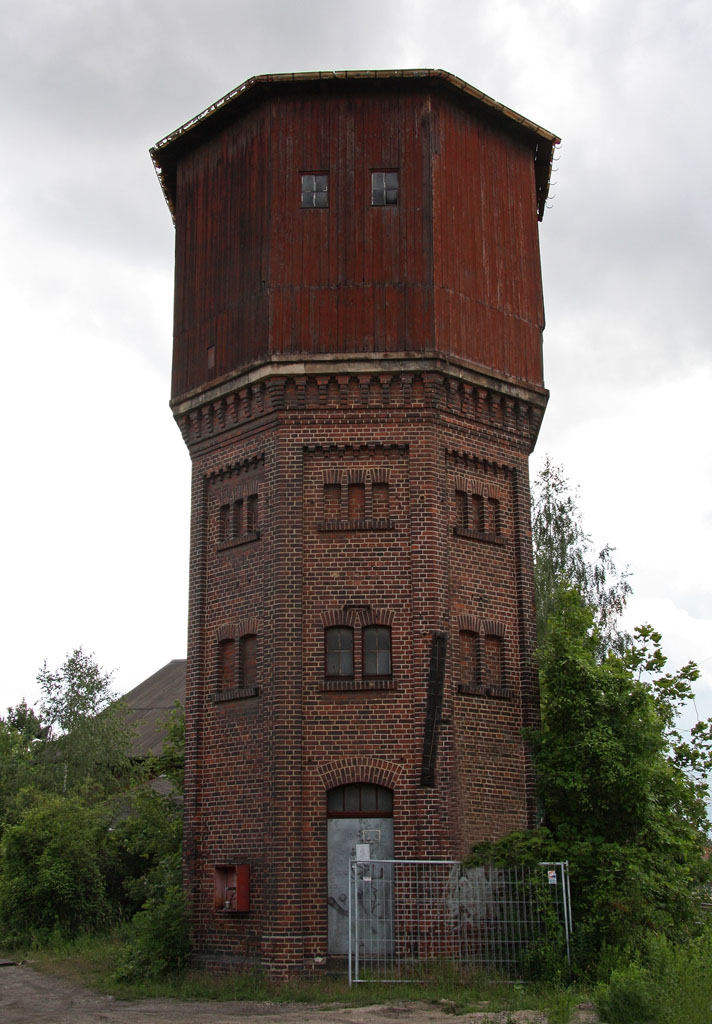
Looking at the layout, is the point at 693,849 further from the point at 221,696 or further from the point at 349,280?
the point at 349,280

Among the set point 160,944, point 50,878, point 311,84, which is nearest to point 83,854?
point 50,878

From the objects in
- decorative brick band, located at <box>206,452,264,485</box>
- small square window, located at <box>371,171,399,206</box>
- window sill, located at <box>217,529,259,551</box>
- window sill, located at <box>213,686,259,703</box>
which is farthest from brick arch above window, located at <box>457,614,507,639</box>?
small square window, located at <box>371,171,399,206</box>

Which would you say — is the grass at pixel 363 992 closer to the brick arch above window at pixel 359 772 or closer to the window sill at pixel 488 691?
the brick arch above window at pixel 359 772

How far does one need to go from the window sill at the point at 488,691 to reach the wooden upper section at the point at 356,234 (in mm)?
5763

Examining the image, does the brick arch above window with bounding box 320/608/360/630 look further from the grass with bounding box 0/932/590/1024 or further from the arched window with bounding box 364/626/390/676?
the grass with bounding box 0/932/590/1024

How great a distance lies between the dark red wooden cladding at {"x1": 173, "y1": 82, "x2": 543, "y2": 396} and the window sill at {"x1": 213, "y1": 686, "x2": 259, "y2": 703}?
578 centimetres

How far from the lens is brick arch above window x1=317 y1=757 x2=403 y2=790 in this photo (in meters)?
17.3

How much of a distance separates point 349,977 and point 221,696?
5.18m

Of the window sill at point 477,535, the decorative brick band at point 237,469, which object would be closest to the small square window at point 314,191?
the decorative brick band at point 237,469

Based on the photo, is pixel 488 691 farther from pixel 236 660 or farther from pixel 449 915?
pixel 236 660

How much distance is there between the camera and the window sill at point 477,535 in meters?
18.9

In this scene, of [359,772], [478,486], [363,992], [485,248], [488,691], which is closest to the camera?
[363,992]

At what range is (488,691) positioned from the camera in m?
18.5

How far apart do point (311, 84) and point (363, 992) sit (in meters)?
15.5
